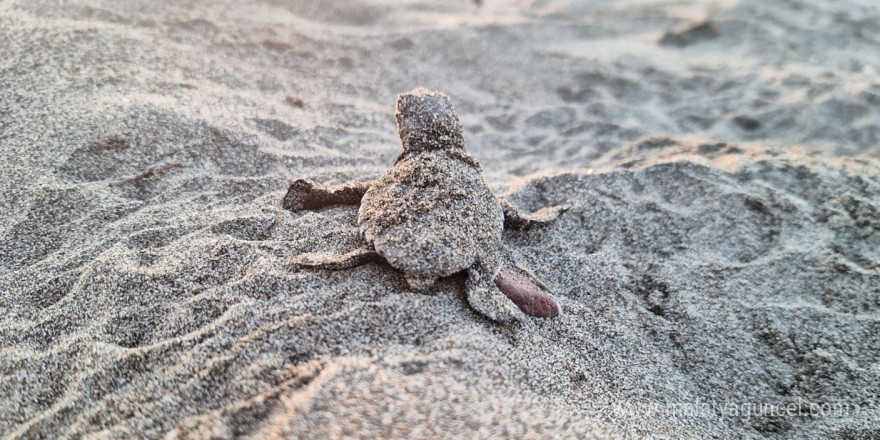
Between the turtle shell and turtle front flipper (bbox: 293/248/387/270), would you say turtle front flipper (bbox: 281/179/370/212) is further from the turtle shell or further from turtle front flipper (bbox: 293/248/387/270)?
turtle front flipper (bbox: 293/248/387/270)

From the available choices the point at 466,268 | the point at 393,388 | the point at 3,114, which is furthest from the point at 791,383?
the point at 3,114

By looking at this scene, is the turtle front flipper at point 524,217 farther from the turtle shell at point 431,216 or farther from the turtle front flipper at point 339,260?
the turtle front flipper at point 339,260

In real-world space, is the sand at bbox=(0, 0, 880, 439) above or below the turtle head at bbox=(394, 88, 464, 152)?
below

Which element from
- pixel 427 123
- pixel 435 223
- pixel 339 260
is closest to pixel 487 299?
pixel 435 223

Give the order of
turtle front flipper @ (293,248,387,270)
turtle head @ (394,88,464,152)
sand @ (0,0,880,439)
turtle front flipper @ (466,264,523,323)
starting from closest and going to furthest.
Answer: sand @ (0,0,880,439), turtle front flipper @ (466,264,523,323), turtle front flipper @ (293,248,387,270), turtle head @ (394,88,464,152)

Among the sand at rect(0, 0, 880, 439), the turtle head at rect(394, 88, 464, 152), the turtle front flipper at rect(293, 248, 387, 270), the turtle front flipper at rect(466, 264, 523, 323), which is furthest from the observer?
the turtle head at rect(394, 88, 464, 152)

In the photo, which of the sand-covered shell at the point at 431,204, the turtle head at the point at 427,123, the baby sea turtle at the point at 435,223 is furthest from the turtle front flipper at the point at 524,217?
the turtle head at the point at 427,123

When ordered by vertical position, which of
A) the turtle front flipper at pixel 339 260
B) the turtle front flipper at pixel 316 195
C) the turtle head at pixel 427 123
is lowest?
the turtle front flipper at pixel 339 260

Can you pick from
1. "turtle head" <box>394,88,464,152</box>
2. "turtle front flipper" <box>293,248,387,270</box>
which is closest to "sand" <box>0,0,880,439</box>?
"turtle front flipper" <box>293,248,387,270</box>
